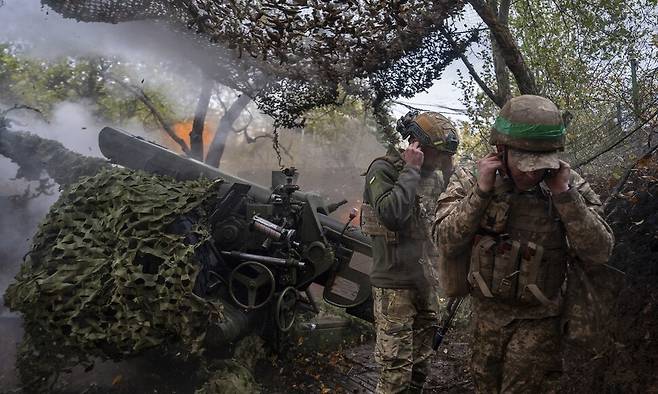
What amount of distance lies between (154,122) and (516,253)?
17.0 m

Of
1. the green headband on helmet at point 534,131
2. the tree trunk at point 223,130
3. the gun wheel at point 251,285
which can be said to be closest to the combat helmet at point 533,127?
the green headband on helmet at point 534,131

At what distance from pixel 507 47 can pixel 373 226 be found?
2075 mm

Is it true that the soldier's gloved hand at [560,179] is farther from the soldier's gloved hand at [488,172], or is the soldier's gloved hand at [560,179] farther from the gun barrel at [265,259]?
the gun barrel at [265,259]

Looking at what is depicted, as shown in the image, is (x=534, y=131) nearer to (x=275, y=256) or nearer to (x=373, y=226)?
(x=373, y=226)

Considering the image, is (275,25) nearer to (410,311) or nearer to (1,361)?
(410,311)

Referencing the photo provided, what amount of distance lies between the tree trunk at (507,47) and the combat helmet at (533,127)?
2165mm

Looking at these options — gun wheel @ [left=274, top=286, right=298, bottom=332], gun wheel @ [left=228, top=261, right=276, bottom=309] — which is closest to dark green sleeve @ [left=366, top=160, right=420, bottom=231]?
gun wheel @ [left=228, top=261, right=276, bottom=309]

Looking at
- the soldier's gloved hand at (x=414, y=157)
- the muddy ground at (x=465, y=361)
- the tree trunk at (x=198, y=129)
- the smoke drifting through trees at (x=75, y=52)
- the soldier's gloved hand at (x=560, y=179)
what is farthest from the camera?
the tree trunk at (x=198, y=129)

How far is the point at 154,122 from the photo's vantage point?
1825 cm

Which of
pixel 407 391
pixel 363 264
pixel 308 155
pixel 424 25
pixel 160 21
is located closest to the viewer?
pixel 407 391

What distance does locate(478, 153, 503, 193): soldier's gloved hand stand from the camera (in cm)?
282

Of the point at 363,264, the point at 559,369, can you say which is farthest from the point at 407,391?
the point at 363,264

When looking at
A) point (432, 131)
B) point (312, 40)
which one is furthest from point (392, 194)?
point (312, 40)

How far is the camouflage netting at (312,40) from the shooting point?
455 cm
